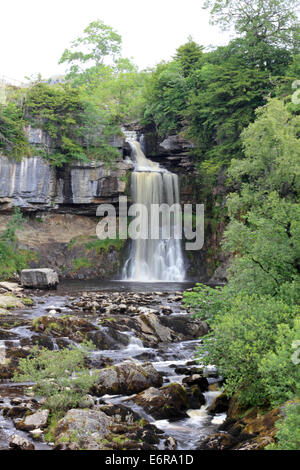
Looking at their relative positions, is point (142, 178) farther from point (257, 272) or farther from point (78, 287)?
point (257, 272)

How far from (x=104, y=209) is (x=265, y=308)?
1022 inches

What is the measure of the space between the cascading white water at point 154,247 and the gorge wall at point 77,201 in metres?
0.71

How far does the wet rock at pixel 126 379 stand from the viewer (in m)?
9.96

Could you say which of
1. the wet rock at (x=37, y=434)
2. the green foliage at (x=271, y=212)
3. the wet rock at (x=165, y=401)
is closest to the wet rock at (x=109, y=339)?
the wet rock at (x=165, y=401)

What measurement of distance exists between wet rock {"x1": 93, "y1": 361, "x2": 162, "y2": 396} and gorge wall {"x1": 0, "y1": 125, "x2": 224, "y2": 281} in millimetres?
20643

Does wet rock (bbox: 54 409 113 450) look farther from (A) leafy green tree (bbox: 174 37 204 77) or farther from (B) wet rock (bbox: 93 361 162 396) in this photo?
(A) leafy green tree (bbox: 174 37 204 77)

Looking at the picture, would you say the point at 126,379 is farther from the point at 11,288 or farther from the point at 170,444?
the point at 11,288

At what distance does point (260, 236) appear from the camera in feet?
35.6

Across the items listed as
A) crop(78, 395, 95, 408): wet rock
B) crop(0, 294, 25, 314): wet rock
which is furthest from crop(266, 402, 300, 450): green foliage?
crop(0, 294, 25, 314): wet rock

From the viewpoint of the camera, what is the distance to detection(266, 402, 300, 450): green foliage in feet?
18.5

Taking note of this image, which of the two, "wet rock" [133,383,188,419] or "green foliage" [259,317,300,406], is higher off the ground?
"green foliage" [259,317,300,406]

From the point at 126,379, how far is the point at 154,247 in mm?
22233

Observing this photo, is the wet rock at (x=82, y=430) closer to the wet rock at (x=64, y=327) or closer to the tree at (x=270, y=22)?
the wet rock at (x=64, y=327)
